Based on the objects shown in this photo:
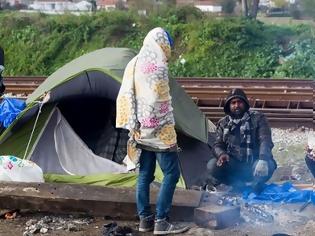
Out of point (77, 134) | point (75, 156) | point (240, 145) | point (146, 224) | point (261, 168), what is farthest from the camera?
point (77, 134)

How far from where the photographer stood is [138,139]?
531cm

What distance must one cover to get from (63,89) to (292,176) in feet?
9.24

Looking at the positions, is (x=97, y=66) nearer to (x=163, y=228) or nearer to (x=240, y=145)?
(x=240, y=145)

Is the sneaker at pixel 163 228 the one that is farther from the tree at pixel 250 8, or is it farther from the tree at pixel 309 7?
the tree at pixel 250 8

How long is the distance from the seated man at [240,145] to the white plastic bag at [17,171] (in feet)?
5.90

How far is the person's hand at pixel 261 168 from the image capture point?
20.8 ft

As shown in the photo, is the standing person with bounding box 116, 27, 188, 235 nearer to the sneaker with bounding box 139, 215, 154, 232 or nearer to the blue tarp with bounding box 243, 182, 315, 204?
the sneaker with bounding box 139, 215, 154, 232

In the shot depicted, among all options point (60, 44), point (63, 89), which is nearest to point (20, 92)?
point (63, 89)

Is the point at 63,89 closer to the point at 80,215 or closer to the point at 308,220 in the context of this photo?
the point at 80,215

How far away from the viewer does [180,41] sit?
76.4ft

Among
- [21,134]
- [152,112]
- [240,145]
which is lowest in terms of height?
[21,134]

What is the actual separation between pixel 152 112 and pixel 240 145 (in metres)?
1.71

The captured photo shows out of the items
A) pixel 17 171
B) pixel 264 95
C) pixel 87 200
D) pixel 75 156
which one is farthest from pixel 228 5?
pixel 87 200

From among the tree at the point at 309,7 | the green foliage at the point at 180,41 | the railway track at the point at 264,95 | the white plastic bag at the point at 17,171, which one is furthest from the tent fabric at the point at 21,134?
the tree at the point at 309,7
